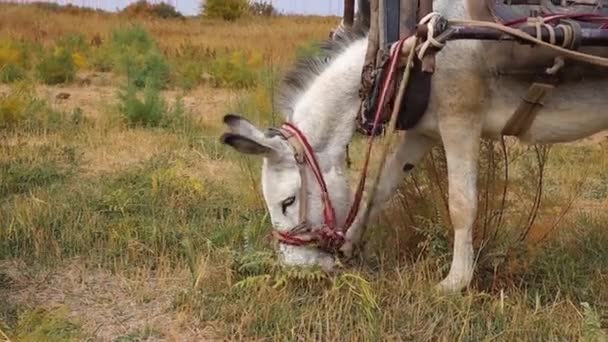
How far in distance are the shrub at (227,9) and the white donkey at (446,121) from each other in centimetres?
3045

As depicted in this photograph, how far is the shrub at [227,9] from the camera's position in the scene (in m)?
34.2

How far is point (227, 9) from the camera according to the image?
3431 centimetres

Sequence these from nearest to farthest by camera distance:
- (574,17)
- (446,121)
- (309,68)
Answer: (574,17) < (446,121) < (309,68)

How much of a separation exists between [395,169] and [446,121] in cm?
68

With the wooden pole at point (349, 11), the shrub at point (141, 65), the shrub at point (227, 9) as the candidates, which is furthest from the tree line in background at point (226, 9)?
the wooden pole at point (349, 11)

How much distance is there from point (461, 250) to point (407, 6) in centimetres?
121

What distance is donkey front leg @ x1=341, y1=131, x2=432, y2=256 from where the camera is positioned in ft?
14.6

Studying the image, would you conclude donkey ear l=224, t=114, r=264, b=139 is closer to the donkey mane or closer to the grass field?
the donkey mane

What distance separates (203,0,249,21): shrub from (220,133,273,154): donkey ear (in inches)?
1211

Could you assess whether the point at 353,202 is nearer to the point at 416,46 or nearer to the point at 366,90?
the point at 366,90

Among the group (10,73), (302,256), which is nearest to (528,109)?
(302,256)

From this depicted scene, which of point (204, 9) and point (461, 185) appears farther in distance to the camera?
point (204, 9)

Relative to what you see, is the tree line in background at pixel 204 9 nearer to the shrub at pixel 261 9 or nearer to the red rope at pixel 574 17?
the shrub at pixel 261 9

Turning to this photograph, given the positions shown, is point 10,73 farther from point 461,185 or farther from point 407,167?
point 461,185
